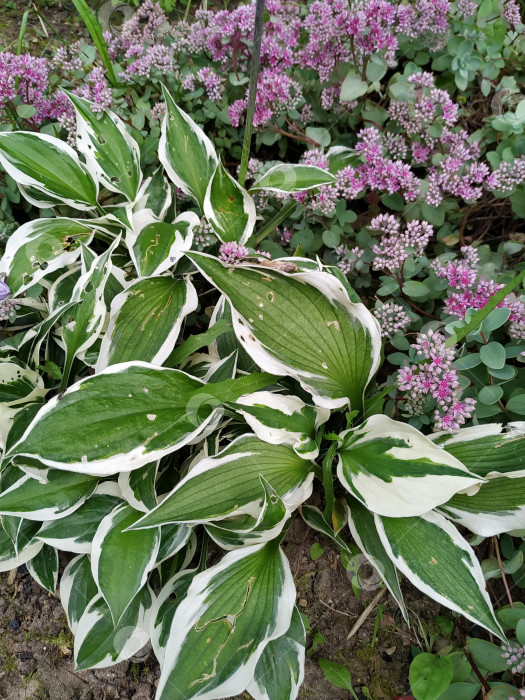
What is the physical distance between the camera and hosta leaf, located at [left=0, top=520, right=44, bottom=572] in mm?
1117

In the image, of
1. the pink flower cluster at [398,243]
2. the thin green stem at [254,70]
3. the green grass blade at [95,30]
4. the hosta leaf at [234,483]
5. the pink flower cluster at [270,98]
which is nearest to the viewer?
the thin green stem at [254,70]

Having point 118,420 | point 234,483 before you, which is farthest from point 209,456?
point 118,420

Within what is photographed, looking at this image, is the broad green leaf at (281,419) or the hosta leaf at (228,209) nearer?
the broad green leaf at (281,419)

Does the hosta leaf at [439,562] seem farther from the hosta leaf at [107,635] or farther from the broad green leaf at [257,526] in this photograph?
the hosta leaf at [107,635]

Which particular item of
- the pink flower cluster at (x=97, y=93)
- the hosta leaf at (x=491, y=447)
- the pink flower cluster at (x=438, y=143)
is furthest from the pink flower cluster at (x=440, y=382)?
the pink flower cluster at (x=97, y=93)

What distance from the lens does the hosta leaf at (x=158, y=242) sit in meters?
1.11

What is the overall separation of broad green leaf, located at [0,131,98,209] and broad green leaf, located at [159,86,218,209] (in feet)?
0.70

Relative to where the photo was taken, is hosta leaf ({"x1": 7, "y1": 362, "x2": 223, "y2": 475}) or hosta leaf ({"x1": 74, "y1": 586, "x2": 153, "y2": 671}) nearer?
hosta leaf ({"x1": 7, "y1": 362, "x2": 223, "y2": 475})

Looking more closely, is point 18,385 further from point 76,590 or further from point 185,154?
point 185,154

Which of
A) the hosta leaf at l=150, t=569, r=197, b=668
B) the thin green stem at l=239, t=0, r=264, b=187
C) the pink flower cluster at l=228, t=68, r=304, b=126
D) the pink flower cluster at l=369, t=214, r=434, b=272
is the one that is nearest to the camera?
the thin green stem at l=239, t=0, r=264, b=187

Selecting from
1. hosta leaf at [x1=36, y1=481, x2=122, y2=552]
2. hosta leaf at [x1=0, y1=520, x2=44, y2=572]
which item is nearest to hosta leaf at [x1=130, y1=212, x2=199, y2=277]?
hosta leaf at [x1=36, y1=481, x2=122, y2=552]

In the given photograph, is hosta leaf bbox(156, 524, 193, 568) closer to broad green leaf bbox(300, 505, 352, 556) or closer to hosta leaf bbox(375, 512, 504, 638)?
broad green leaf bbox(300, 505, 352, 556)

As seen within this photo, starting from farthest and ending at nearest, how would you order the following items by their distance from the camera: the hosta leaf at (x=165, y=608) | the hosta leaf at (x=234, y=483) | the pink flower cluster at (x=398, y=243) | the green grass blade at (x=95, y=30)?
the green grass blade at (x=95, y=30), the pink flower cluster at (x=398, y=243), the hosta leaf at (x=165, y=608), the hosta leaf at (x=234, y=483)

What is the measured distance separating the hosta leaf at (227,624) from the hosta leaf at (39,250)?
0.73m
